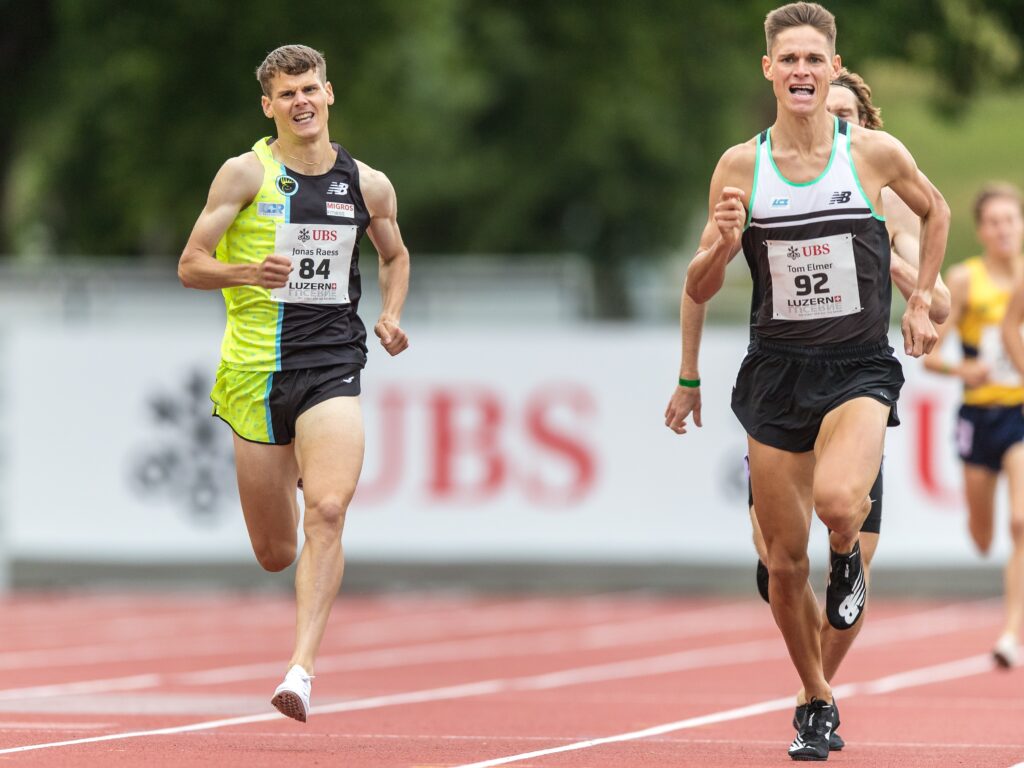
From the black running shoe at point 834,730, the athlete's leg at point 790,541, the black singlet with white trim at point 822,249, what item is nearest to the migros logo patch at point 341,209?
the black singlet with white trim at point 822,249

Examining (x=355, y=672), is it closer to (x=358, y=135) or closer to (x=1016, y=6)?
(x=1016, y=6)

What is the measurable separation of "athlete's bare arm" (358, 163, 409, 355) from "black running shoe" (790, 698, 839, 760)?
85.6 inches

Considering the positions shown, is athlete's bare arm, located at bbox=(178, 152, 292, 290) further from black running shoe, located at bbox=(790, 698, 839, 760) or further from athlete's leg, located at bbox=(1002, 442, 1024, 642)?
athlete's leg, located at bbox=(1002, 442, 1024, 642)

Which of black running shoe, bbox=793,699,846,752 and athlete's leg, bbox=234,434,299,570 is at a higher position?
athlete's leg, bbox=234,434,299,570

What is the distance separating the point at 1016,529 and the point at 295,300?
5.49 metres

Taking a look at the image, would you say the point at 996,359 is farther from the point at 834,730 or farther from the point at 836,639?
the point at 834,730

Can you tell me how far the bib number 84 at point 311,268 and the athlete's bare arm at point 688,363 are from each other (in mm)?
1489

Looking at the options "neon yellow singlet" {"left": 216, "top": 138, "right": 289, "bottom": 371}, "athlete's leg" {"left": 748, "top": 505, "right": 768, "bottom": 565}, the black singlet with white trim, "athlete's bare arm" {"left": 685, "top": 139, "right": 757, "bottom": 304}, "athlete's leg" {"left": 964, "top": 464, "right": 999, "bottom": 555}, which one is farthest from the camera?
"athlete's leg" {"left": 964, "top": 464, "right": 999, "bottom": 555}

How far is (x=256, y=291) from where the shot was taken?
9133mm

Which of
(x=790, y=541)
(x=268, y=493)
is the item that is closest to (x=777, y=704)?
(x=790, y=541)

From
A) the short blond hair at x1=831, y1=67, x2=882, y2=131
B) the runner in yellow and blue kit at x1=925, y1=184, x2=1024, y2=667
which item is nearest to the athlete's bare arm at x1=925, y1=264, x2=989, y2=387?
the runner in yellow and blue kit at x1=925, y1=184, x2=1024, y2=667

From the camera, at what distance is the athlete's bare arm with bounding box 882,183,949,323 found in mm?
9008

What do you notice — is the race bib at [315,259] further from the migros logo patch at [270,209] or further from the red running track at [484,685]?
the red running track at [484,685]

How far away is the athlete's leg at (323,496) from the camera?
857 cm
